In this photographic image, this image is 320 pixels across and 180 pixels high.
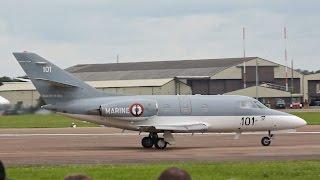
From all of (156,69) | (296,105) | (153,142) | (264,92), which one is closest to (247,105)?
(153,142)

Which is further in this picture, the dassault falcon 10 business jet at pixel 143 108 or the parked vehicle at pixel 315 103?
the parked vehicle at pixel 315 103

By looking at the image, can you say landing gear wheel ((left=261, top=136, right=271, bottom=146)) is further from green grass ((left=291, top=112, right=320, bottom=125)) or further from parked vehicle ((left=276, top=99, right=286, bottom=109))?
parked vehicle ((left=276, top=99, right=286, bottom=109))

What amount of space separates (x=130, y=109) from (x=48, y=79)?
394 cm

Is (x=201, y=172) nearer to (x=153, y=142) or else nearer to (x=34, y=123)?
(x=153, y=142)

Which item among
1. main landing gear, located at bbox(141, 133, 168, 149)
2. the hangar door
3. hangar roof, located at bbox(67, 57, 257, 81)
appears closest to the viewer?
main landing gear, located at bbox(141, 133, 168, 149)

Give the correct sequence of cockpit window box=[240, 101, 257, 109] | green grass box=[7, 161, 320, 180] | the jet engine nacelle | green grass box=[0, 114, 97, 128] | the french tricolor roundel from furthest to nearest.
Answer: green grass box=[0, 114, 97, 128] → cockpit window box=[240, 101, 257, 109] → the french tricolor roundel → the jet engine nacelle → green grass box=[7, 161, 320, 180]

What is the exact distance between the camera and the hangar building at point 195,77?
99.0m

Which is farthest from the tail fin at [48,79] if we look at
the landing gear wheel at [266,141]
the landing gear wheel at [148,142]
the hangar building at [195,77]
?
the hangar building at [195,77]

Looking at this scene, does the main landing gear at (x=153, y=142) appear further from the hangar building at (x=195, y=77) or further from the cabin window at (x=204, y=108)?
the hangar building at (x=195, y=77)

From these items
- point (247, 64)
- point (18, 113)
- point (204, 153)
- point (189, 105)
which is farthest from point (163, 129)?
point (247, 64)

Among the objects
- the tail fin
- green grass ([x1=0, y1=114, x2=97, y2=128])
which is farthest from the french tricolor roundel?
green grass ([x1=0, y1=114, x2=97, y2=128])

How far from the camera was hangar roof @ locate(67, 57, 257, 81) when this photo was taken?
113500 millimetres

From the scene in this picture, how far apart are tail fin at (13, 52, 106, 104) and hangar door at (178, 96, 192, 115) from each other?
463cm

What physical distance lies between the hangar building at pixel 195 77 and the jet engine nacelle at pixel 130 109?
59800mm
